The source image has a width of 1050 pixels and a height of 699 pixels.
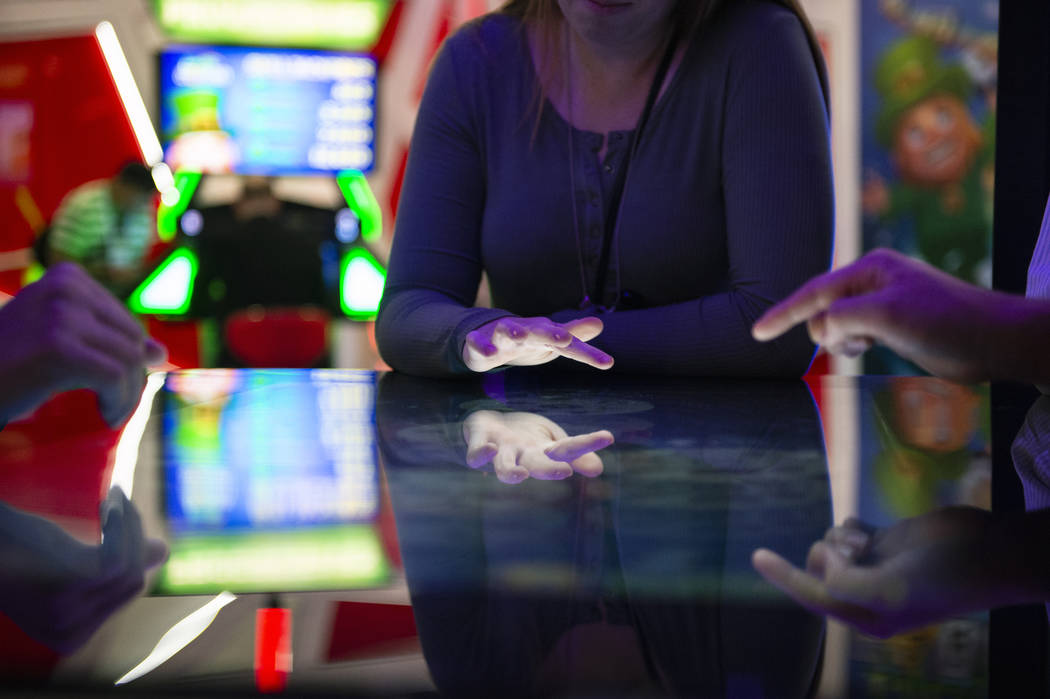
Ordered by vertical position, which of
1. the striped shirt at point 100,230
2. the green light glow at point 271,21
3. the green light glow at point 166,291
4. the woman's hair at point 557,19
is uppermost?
the green light glow at point 271,21

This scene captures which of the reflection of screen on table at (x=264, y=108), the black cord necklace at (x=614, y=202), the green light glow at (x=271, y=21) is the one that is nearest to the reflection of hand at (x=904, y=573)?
the black cord necklace at (x=614, y=202)

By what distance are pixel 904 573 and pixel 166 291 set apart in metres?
2.89

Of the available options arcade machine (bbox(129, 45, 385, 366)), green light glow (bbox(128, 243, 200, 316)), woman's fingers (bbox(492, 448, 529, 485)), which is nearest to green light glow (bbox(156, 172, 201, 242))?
arcade machine (bbox(129, 45, 385, 366))

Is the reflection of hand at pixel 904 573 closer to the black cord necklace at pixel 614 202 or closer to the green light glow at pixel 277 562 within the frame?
the green light glow at pixel 277 562

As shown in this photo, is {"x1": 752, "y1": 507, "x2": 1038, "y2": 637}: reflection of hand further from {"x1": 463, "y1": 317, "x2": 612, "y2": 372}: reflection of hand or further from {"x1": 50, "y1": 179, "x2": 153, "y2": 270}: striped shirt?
{"x1": 50, "y1": 179, "x2": 153, "y2": 270}: striped shirt

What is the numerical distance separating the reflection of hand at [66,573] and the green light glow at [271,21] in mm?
3123

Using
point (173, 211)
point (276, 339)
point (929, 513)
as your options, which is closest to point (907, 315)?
point (929, 513)

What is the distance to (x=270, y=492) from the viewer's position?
392 millimetres

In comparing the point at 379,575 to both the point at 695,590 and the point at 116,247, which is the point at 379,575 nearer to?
the point at 695,590

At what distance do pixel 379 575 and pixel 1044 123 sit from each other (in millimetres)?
1052

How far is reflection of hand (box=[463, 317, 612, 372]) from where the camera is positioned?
68 centimetres

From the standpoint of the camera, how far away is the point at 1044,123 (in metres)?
1.02

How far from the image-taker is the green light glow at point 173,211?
2.98m

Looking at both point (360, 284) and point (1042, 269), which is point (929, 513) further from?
point (360, 284)
